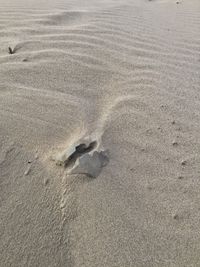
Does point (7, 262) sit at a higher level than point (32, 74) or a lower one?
lower

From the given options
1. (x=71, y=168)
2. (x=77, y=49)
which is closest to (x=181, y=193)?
(x=71, y=168)

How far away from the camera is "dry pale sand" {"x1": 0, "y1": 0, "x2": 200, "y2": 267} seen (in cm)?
166

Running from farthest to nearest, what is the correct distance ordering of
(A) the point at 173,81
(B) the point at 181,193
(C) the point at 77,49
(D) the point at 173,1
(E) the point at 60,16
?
(D) the point at 173,1
(E) the point at 60,16
(C) the point at 77,49
(A) the point at 173,81
(B) the point at 181,193

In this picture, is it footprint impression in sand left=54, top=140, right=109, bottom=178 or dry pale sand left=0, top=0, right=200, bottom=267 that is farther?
footprint impression in sand left=54, top=140, right=109, bottom=178

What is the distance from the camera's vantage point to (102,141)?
2070 millimetres

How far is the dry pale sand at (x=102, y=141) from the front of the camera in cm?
166

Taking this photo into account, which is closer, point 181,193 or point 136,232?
point 136,232

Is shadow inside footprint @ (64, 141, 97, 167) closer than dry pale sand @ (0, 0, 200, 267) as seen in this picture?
No

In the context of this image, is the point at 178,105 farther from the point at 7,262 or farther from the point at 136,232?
the point at 7,262

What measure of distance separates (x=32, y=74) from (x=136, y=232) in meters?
1.34

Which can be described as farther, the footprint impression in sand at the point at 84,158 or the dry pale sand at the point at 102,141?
the footprint impression in sand at the point at 84,158

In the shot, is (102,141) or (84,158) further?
(102,141)

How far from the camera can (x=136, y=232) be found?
1.68m

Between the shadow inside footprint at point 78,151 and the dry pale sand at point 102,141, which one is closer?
the dry pale sand at point 102,141
